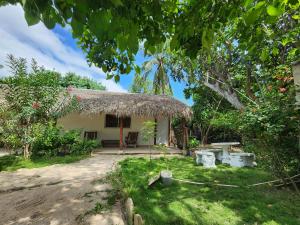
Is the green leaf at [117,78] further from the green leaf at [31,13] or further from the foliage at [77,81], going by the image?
the foliage at [77,81]

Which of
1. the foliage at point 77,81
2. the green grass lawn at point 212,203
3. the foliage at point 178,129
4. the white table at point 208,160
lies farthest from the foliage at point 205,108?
the foliage at point 77,81

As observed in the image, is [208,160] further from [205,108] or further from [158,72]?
[158,72]

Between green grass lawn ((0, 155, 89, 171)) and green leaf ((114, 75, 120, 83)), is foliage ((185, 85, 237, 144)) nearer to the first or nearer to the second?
green grass lawn ((0, 155, 89, 171))

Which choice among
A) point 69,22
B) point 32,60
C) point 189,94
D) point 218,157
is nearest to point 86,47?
point 69,22

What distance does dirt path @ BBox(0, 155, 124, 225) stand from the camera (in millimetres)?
3749

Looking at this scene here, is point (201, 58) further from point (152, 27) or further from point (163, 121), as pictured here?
point (152, 27)

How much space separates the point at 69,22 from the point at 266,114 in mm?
4874

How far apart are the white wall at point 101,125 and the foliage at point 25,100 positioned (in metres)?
3.09

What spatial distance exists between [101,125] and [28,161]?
5.34 meters

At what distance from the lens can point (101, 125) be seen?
1329 cm

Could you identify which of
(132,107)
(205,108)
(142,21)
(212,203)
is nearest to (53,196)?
(212,203)

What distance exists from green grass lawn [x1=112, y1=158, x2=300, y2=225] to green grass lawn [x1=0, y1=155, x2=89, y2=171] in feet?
11.1

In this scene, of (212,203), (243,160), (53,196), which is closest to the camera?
(212,203)

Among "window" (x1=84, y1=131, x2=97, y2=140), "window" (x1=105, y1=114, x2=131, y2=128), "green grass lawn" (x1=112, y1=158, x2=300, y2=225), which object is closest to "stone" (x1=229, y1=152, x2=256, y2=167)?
"green grass lawn" (x1=112, y1=158, x2=300, y2=225)
